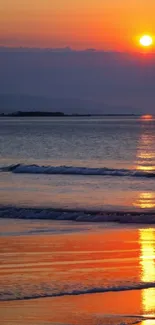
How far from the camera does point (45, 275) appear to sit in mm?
12094

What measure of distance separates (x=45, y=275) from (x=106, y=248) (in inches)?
115

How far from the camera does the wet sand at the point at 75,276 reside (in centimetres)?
1001

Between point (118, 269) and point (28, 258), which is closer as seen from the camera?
point (118, 269)

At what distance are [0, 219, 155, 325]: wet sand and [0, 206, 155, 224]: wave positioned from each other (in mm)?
2777

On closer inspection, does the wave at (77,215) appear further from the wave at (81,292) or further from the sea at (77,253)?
the wave at (81,292)

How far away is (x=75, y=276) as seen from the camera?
1212 cm

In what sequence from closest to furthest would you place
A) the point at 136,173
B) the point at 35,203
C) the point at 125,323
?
the point at 125,323 < the point at 35,203 < the point at 136,173

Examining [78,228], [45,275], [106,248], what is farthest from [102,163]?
[45,275]

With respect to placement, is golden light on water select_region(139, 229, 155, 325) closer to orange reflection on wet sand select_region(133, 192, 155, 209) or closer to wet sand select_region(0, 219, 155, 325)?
wet sand select_region(0, 219, 155, 325)

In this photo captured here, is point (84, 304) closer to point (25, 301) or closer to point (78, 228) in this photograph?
point (25, 301)

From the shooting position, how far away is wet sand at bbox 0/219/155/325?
10.0 metres

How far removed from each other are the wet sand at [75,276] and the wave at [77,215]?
278 centimetres

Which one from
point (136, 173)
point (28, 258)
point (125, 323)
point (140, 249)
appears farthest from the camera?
point (136, 173)

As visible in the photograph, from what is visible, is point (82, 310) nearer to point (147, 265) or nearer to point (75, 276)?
point (75, 276)
